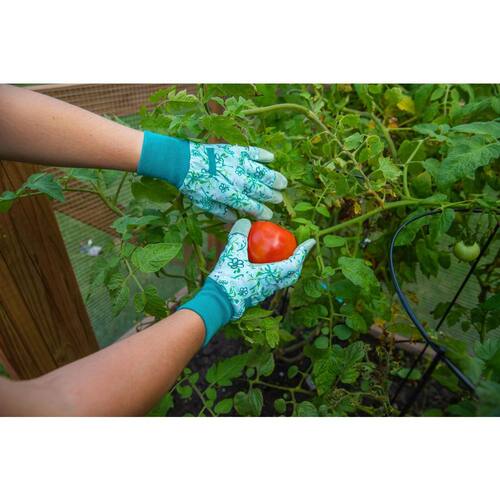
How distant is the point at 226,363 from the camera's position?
3.26 ft

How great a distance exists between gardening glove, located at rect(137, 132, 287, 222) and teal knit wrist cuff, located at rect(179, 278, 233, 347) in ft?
0.70

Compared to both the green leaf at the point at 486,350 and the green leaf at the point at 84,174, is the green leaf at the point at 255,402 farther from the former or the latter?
the green leaf at the point at 84,174

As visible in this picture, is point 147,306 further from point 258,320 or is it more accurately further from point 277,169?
point 277,169

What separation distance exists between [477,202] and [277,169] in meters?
0.46

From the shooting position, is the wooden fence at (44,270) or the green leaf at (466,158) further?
the wooden fence at (44,270)

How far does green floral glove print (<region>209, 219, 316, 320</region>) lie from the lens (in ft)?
2.89

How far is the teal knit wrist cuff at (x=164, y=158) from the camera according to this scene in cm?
89

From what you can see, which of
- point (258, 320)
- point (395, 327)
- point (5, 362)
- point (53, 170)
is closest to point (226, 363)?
point (258, 320)

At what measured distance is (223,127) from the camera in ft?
2.46

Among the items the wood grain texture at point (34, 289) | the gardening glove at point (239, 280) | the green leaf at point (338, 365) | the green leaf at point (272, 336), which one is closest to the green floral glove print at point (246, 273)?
the gardening glove at point (239, 280)

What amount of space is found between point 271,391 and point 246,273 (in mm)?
786

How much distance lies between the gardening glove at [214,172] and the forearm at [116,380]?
1.07ft

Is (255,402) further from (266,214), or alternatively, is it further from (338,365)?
(266,214)

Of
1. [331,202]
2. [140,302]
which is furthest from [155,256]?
[331,202]
